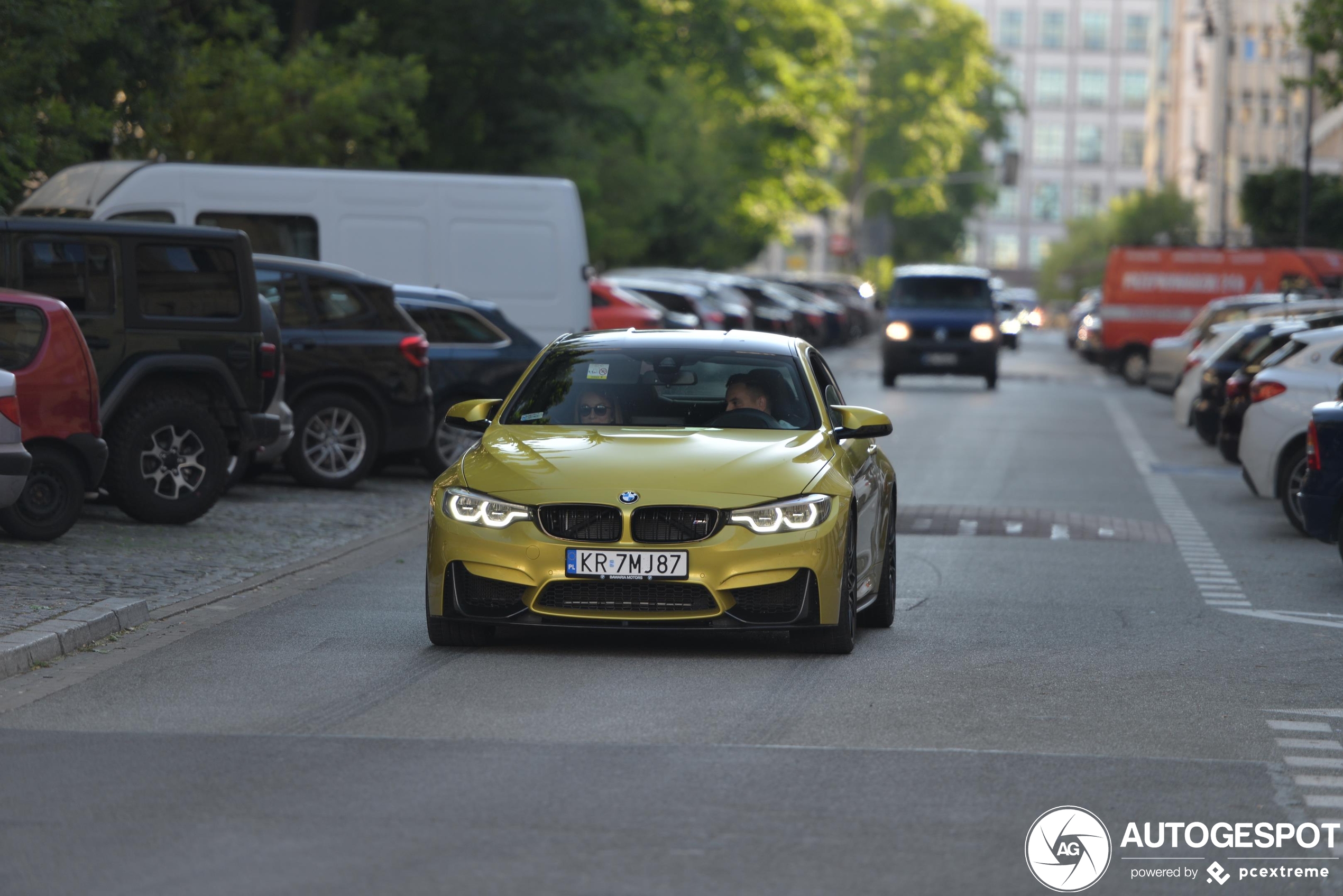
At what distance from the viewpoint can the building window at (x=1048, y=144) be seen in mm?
164375

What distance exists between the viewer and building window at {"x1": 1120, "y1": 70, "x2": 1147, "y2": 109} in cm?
16312

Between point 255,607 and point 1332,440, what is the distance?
6285 millimetres

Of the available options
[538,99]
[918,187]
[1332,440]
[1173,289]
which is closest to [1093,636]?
[1332,440]

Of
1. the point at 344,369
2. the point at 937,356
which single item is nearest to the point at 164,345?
the point at 344,369

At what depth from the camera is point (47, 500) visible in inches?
529

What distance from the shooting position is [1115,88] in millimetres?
163125

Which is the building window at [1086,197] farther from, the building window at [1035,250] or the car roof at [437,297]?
the car roof at [437,297]

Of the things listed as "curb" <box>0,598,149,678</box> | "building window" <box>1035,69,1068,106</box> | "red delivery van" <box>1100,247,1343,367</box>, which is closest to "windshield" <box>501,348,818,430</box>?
"curb" <box>0,598,149,678</box>

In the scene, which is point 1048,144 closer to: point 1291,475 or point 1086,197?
point 1086,197

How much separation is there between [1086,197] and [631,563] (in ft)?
527

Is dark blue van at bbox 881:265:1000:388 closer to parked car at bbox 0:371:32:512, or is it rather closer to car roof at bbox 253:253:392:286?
car roof at bbox 253:253:392:286

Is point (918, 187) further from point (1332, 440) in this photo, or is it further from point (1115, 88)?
point (1332, 440)

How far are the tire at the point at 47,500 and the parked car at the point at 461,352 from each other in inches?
244

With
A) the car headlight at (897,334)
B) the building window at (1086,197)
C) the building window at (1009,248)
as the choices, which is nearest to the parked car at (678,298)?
the car headlight at (897,334)
